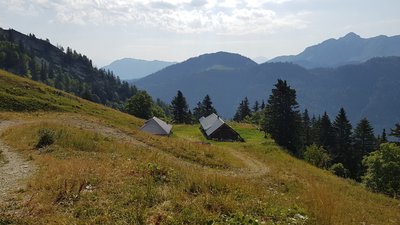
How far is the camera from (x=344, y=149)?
90.2 metres

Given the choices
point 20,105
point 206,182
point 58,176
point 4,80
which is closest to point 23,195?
point 58,176

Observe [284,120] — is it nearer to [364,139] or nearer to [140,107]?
[364,139]

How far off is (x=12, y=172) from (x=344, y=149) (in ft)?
281

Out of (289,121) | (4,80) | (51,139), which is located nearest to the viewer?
(51,139)

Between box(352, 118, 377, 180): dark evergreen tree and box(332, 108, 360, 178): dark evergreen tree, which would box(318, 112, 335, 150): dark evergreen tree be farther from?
box(352, 118, 377, 180): dark evergreen tree

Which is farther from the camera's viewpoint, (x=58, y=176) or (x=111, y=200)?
(x=58, y=176)

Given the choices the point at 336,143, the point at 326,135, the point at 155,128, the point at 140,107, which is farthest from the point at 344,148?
the point at 140,107

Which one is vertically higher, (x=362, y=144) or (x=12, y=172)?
(x=12, y=172)

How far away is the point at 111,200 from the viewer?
34.7 feet

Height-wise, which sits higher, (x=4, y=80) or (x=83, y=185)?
(x=4, y=80)

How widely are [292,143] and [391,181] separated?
21.7m

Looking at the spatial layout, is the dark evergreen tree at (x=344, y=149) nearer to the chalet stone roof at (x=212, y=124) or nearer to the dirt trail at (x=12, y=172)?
the chalet stone roof at (x=212, y=124)

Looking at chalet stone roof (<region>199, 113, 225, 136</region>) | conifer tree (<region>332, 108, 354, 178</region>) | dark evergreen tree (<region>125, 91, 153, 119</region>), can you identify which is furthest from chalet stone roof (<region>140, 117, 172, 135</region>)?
conifer tree (<region>332, 108, 354, 178</region>)

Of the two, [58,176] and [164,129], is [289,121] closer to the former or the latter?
[164,129]
